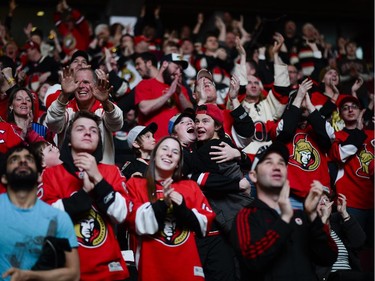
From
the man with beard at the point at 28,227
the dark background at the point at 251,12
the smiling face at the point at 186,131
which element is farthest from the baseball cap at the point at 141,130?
the dark background at the point at 251,12

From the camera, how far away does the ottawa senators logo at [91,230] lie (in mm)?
5203

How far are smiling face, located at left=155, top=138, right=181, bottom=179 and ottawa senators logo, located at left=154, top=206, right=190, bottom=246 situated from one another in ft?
1.16

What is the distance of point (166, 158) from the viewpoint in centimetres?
567

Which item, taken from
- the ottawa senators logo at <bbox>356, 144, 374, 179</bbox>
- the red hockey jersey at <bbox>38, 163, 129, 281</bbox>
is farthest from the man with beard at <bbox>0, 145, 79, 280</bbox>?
the ottawa senators logo at <bbox>356, 144, 374, 179</bbox>

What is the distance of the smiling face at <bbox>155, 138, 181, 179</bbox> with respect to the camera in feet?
18.6

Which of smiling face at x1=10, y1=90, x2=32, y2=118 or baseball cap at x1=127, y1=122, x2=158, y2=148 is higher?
smiling face at x1=10, y1=90, x2=32, y2=118

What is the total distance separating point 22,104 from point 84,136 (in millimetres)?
1664

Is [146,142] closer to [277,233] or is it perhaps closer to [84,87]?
[84,87]

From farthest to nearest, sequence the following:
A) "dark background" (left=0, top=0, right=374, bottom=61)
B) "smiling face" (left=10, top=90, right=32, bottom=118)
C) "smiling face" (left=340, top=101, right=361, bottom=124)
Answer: "dark background" (left=0, top=0, right=374, bottom=61) → "smiling face" (left=340, top=101, right=361, bottom=124) → "smiling face" (left=10, top=90, right=32, bottom=118)

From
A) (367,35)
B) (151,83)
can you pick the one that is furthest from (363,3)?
(151,83)

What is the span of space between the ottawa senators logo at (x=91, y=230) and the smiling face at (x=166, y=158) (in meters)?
0.62

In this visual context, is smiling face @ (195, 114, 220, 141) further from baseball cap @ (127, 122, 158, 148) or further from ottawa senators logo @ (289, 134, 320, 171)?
ottawa senators logo @ (289, 134, 320, 171)

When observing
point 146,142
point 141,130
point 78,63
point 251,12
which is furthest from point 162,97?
point 251,12

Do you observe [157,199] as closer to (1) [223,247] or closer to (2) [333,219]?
(1) [223,247]
